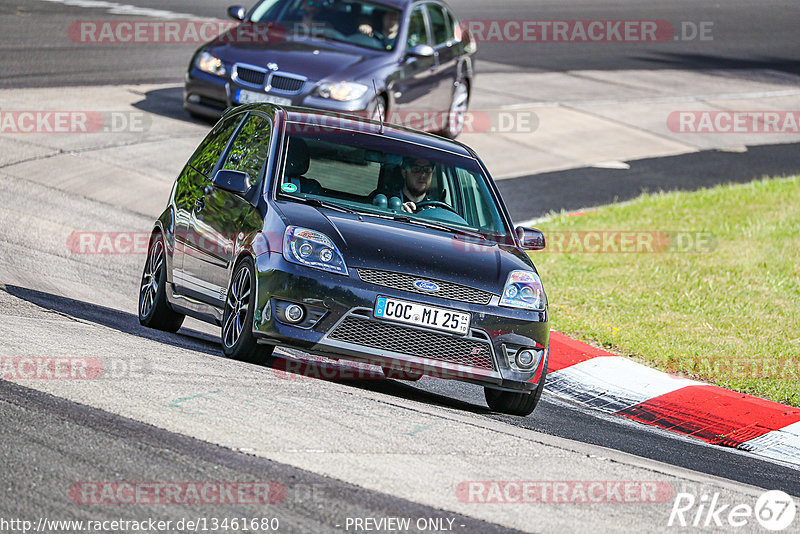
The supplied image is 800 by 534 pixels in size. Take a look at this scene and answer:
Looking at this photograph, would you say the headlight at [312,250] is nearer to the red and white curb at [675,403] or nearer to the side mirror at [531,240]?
the side mirror at [531,240]

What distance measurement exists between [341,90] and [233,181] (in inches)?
311

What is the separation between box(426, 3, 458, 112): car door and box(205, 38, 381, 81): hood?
4.60 feet

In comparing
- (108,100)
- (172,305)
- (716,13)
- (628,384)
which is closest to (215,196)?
(172,305)

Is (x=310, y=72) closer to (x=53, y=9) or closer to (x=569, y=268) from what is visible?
(x=569, y=268)

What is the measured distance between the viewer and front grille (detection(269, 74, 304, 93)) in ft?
51.9

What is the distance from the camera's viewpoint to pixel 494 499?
5.41 meters

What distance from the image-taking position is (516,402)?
7.94 meters

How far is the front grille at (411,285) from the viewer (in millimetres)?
7273

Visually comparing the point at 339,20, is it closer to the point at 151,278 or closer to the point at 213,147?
the point at 213,147

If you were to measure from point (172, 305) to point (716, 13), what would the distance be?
33.9 metres

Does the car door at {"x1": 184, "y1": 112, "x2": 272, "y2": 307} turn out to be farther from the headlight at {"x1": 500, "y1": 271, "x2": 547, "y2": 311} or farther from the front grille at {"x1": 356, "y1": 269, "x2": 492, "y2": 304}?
the headlight at {"x1": 500, "y1": 271, "x2": 547, "y2": 311}

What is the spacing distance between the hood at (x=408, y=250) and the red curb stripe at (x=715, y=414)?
5.29ft

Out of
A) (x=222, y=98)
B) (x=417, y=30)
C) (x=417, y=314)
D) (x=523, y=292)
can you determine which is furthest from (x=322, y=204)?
(x=417, y=30)

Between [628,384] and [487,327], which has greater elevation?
[487,327]
